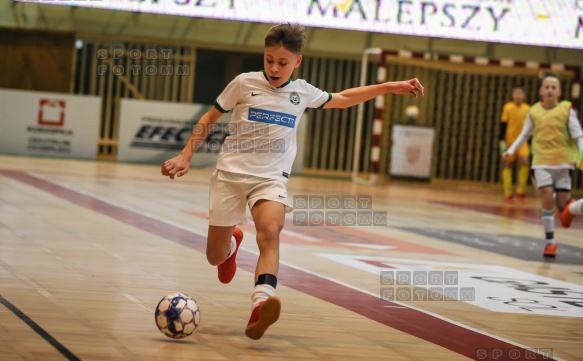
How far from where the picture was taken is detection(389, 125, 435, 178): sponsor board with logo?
21.0m

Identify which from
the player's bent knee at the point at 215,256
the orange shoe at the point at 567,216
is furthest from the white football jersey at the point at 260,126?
the orange shoe at the point at 567,216

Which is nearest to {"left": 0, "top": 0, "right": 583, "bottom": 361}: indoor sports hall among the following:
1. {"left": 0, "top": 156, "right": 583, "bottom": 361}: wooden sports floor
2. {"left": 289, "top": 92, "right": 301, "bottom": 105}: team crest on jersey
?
{"left": 0, "top": 156, "right": 583, "bottom": 361}: wooden sports floor

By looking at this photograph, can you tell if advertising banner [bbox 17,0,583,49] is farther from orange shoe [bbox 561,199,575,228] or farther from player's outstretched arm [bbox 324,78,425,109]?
player's outstretched arm [bbox 324,78,425,109]

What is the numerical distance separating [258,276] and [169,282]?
176 centimetres

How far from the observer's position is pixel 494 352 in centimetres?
505

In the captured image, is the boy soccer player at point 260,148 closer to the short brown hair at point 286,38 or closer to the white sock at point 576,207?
the short brown hair at point 286,38

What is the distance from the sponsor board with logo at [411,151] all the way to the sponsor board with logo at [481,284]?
1225 centimetres

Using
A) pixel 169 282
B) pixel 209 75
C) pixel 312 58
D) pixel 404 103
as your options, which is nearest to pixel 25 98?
pixel 209 75

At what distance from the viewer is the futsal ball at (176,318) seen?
4.75 meters

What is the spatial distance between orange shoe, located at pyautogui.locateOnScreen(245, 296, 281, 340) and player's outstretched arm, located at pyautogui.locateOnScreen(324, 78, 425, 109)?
1447mm

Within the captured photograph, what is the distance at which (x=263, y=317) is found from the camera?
4641 mm

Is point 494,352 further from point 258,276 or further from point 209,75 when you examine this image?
point 209,75

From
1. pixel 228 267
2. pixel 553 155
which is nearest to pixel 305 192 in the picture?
pixel 553 155

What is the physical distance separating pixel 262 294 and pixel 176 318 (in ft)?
1.38
